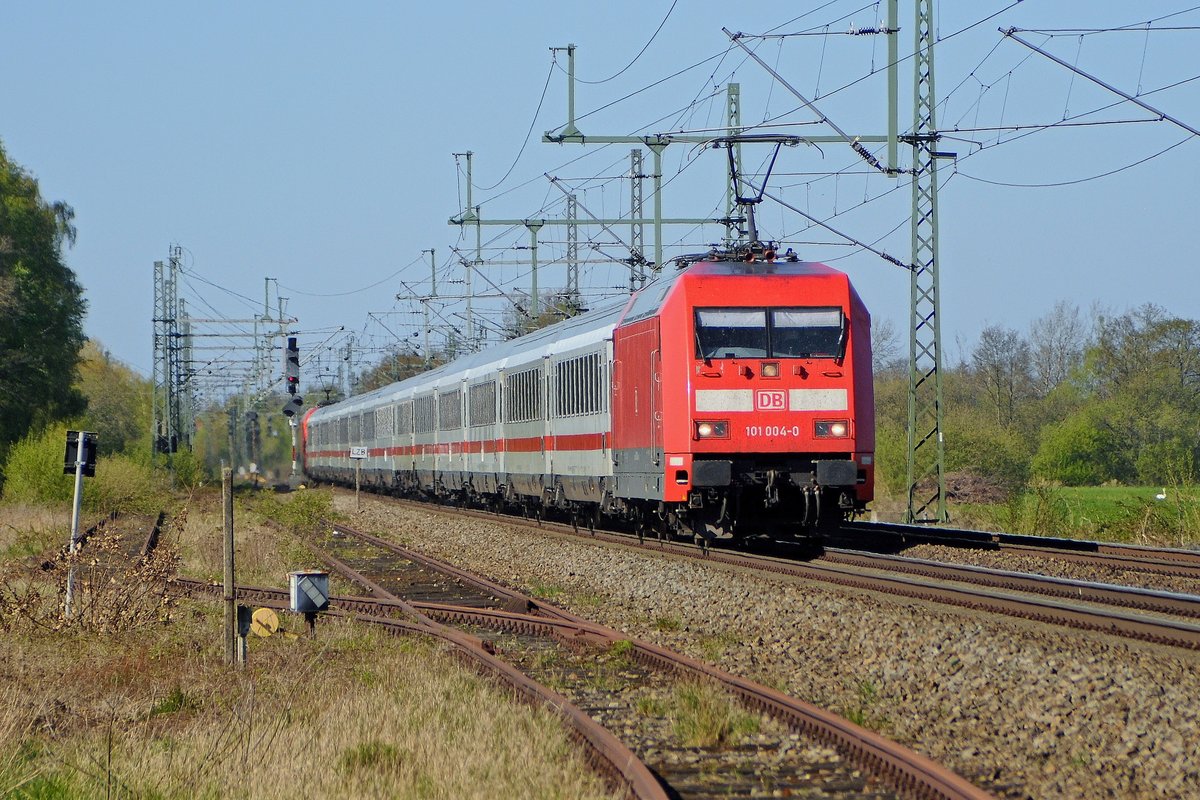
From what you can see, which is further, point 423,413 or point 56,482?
point 423,413

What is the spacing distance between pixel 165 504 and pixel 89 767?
38241mm

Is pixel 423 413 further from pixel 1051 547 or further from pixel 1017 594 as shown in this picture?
pixel 1017 594

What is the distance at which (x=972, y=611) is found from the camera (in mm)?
12234

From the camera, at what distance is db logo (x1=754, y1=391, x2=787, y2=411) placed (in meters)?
16.9

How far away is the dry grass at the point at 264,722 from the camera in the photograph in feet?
22.7

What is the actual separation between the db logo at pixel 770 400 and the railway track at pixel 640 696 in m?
3.80

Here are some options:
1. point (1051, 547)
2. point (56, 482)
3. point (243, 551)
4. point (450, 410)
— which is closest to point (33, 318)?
point (56, 482)

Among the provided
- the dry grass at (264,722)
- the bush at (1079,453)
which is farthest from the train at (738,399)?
the bush at (1079,453)

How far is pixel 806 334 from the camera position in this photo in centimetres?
1716

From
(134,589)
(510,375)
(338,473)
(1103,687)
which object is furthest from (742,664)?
(338,473)

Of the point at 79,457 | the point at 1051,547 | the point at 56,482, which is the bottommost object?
the point at 1051,547

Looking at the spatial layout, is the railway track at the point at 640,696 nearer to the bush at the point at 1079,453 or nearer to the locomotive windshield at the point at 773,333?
the locomotive windshield at the point at 773,333

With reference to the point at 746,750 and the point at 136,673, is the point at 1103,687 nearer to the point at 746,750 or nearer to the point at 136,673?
the point at 746,750

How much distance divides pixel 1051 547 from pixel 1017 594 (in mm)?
5230
